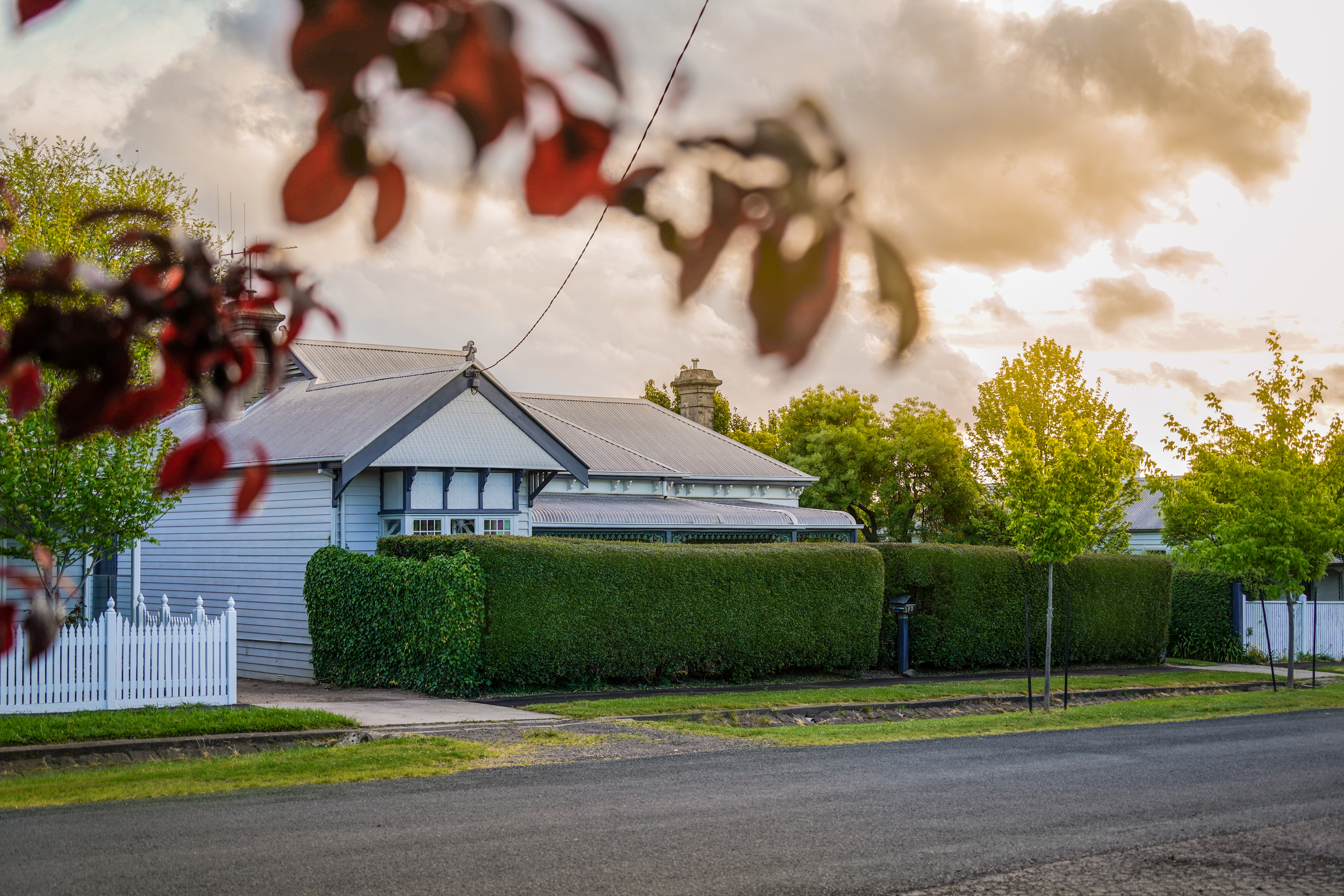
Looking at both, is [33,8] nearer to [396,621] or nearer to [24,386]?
[24,386]

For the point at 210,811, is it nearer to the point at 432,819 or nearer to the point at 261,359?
the point at 432,819

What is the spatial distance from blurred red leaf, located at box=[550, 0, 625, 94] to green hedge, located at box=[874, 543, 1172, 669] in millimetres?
23096

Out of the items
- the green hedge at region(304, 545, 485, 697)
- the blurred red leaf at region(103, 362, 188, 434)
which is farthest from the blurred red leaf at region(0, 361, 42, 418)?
the green hedge at region(304, 545, 485, 697)

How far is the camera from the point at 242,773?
1215 cm

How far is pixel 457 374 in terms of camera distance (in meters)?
22.5

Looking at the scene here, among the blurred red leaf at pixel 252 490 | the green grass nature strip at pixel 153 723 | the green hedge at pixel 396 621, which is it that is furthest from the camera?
the green hedge at pixel 396 621

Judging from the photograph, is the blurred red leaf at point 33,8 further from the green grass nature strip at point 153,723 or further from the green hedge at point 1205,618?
the green hedge at point 1205,618

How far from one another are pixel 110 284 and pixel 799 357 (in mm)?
845

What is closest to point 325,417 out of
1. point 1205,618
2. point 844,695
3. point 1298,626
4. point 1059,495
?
point 844,695

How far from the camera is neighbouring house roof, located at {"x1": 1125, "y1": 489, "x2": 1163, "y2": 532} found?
52875 millimetres

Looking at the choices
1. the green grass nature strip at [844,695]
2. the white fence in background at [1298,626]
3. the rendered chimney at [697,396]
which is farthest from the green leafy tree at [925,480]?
the green grass nature strip at [844,695]

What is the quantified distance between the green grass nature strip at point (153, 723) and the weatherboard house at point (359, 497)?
5.26 meters

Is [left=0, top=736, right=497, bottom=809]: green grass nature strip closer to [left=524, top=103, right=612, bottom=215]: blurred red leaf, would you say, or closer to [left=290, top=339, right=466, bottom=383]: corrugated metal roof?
[left=524, top=103, right=612, bottom=215]: blurred red leaf

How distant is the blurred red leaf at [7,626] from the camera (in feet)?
5.82
